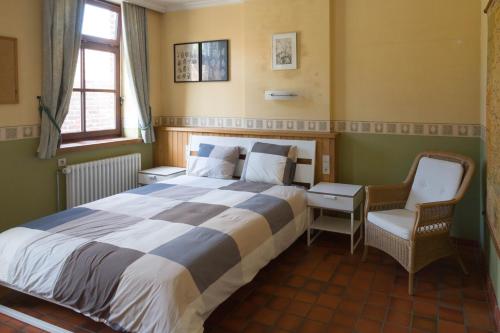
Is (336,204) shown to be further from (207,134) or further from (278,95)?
(207,134)

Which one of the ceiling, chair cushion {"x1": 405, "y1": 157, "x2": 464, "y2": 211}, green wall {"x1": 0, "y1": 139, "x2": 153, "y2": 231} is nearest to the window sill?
green wall {"x1": 0, "y1": 139, "x2": 153, "y2": 231}

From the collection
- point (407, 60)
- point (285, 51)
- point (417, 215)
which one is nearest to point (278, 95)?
point (285, 51)

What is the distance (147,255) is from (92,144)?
2.20m

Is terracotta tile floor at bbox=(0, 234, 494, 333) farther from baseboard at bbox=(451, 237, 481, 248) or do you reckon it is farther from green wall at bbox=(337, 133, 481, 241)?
green wall at bbox=(337, 133, 481, 241)

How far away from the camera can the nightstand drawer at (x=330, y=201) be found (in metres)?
3.43

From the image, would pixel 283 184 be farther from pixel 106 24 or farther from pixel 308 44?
pixel 106 24

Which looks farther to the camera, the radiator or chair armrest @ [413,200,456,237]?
the radiator

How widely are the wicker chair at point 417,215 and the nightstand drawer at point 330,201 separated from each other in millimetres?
185

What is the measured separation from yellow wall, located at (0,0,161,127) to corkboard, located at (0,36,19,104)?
0.17ft

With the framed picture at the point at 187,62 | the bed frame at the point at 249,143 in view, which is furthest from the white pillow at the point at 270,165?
the framed picture at the point at 187,62

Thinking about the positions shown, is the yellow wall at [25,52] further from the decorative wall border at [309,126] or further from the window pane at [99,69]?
the window pane at [99,69]

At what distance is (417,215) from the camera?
2771 millimetres

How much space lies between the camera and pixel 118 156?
437 cm

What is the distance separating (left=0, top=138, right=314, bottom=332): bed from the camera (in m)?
2.03
